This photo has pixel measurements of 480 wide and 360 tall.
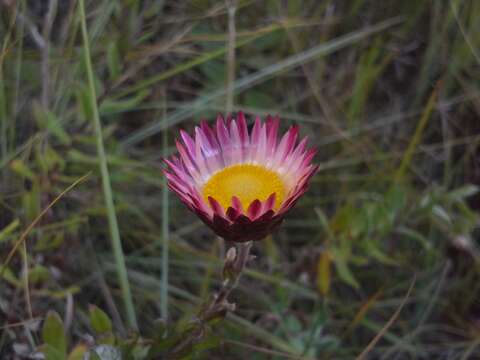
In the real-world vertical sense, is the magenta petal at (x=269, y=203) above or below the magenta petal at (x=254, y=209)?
above

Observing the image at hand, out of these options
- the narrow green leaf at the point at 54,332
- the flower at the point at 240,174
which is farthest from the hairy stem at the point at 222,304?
the narrow green leaf at the point at 54,332

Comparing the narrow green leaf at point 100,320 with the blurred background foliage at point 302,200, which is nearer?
the narrow green leaf at point 100,320

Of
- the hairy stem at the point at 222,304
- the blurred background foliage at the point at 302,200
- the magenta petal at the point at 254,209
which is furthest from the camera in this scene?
the blurred background foliage at the point at 302,200

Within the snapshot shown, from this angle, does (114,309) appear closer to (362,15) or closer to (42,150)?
(42,150)

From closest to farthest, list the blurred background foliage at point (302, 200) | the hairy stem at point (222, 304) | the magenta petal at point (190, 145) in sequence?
the hairy stem at point (222, 304) < the magenta petal at point (190, 145) < the blurred background foliage at point (302, 200)

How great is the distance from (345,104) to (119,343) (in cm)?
136

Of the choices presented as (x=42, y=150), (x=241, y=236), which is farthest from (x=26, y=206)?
(x=241, y=236)

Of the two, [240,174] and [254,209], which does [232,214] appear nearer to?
[254,209]

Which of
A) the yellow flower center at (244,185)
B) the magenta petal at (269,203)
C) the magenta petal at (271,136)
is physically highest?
the magenta petal at (271,136)

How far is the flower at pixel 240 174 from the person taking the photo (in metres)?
1.20

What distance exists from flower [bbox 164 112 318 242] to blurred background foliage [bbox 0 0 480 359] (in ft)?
0.74

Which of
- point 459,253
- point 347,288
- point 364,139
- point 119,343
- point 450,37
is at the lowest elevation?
point 119,343

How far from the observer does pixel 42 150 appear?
1.93m

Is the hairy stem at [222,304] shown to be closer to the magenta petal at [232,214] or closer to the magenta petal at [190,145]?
the magenta petal at [232,214]
